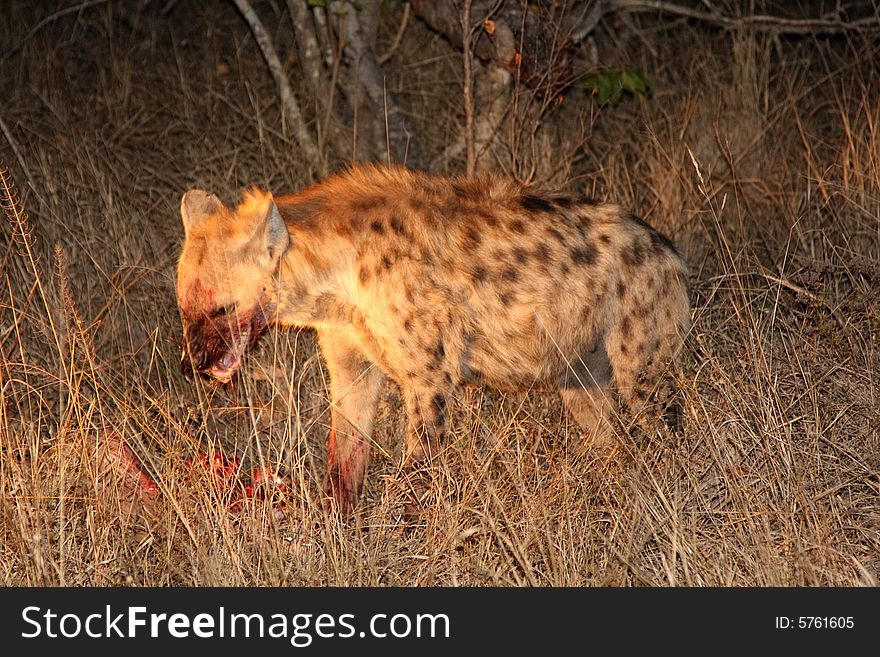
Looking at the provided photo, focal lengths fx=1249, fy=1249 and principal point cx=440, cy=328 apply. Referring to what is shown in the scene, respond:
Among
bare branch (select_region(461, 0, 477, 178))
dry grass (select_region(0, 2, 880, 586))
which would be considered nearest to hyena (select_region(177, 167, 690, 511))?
dry grass (select_region(0, 2, 880, 586))

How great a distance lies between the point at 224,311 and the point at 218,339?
0.08 m

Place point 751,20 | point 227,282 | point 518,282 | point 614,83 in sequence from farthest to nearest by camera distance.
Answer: point 751,20, point 614,83, point 518,282, point 227,282

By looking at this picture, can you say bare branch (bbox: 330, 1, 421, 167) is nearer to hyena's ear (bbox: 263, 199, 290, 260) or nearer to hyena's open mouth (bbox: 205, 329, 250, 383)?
hyena's ear (bbox: 263, 199, 290, 260)

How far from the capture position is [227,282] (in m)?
3.42

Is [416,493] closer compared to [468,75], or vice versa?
[416,493]

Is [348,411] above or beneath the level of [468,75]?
beneath

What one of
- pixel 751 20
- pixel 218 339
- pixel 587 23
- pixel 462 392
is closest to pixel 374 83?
pixel 587 23

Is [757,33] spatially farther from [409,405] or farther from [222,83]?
[409,405]

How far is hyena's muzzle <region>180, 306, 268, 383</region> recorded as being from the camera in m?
3.44

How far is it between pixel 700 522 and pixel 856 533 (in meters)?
0.41

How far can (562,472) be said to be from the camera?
3.35 m

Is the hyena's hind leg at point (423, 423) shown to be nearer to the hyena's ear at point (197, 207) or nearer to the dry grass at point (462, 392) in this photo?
the dry grass at point (462, 392)

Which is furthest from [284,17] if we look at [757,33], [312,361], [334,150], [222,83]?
[312,361]

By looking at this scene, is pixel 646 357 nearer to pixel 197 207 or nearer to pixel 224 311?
pixel 224 311
